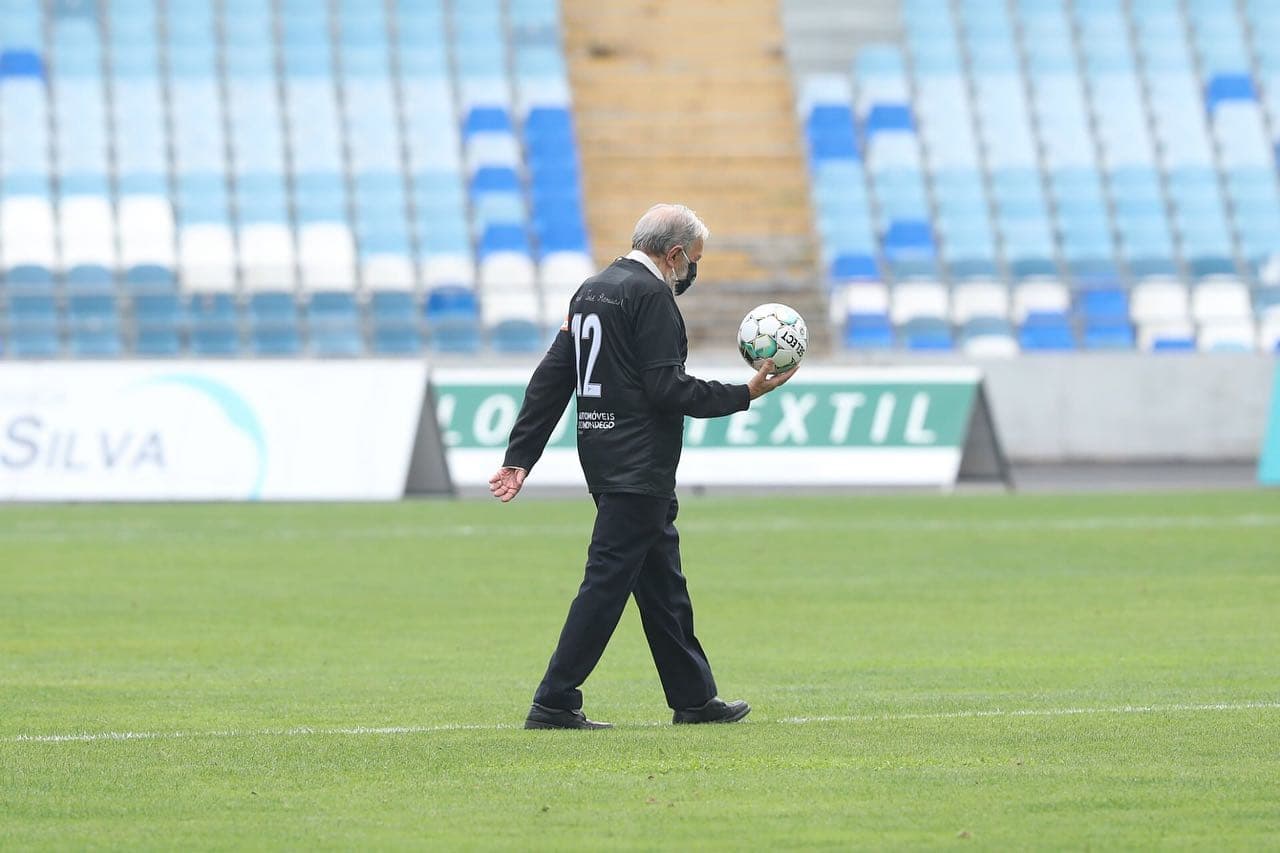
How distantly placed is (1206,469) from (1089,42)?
42.8 ft

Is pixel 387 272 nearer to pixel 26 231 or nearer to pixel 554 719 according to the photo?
pixel 26 231

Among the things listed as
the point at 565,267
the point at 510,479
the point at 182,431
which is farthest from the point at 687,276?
the point at 565,267

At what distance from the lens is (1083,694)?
956cm

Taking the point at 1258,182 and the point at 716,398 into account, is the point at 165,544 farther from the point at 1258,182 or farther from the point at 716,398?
the point at 1258,182

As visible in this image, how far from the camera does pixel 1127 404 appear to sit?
30969mm

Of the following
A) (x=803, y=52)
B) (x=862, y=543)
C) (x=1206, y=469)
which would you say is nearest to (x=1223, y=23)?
(x=803, y=52)

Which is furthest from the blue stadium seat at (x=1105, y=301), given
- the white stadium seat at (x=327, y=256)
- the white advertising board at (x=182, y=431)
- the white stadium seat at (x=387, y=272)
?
the white advertising board at (x=182, y=431)

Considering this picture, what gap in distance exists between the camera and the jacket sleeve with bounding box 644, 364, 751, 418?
8195 millimetres

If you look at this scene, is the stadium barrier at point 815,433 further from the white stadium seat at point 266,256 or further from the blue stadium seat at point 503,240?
the blue stadium seat at point 503,240

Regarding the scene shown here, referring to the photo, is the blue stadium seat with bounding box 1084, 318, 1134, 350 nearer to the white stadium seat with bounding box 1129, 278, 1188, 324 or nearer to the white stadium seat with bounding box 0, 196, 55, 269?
the white stadium seat with bounding box 1129, 278, 1188, 324

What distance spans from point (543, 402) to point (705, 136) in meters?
30.7

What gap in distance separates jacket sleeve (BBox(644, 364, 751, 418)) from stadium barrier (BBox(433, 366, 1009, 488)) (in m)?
16.7

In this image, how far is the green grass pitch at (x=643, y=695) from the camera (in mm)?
6473

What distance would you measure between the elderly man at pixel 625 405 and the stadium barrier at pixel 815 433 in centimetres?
1654
